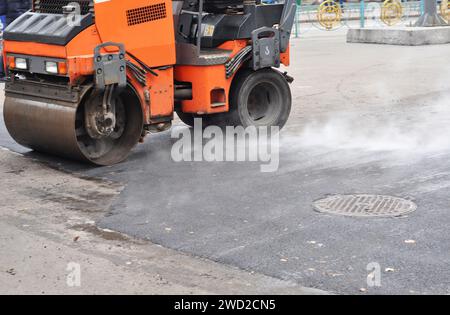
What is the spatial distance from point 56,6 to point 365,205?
4.24 metres

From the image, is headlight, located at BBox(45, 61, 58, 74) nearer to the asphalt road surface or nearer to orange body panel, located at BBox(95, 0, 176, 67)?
orange body panel, located at BBox(95, 0, 176, 67)

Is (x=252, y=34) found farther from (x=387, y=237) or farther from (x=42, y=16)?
(x=387, y=237)

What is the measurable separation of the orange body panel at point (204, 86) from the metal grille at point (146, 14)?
0.88m

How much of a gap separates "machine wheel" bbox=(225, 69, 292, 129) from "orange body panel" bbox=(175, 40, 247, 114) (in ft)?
0.91

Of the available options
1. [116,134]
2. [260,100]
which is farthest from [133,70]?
[260,100]

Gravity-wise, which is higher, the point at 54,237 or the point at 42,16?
the point at 42,16

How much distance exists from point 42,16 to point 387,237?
4.84 m

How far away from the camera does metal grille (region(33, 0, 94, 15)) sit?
9248 millimetres

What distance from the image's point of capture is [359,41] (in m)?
22.4

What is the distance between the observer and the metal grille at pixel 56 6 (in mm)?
9248

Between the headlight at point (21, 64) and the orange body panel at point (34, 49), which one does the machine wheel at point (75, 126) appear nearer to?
the headlight at point (21, 64)

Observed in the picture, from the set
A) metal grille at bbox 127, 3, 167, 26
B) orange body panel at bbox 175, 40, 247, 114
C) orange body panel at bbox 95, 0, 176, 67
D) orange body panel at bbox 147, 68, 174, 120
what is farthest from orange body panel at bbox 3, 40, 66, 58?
orange body panel at bbox 175, 40, 247, 114

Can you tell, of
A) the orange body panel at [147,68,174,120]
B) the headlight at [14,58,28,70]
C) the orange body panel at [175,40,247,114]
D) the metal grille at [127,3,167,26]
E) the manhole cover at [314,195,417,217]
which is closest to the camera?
the manhole cover at [314,195,417,217]
